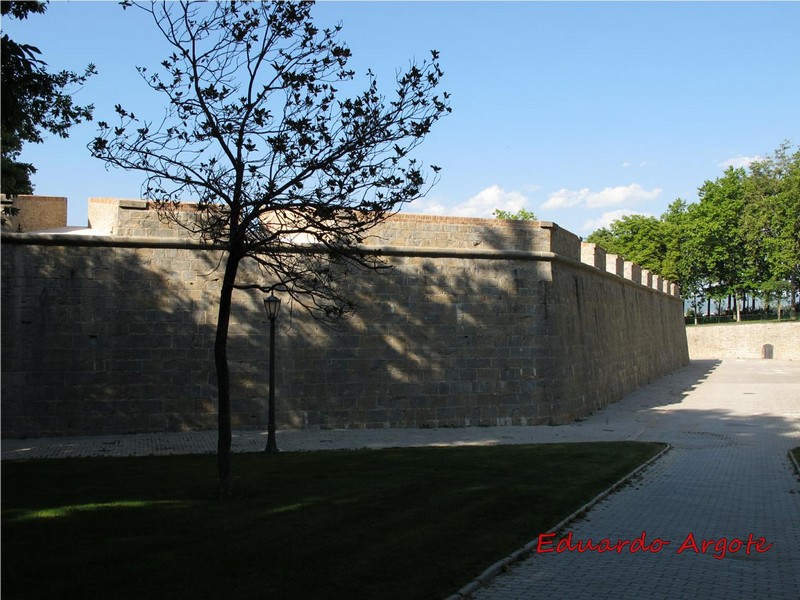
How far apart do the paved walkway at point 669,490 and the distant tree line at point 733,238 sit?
132 feet

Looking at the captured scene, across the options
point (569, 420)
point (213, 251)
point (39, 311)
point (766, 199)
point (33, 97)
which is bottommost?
point (569, 420)

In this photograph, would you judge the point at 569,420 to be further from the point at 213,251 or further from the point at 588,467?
the point at 213,251

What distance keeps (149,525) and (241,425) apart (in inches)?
371

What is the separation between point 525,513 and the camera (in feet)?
27.1

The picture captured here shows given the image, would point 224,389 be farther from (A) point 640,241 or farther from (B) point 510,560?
(A) point 640,241

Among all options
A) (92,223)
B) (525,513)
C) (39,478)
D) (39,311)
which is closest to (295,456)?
(39,478)

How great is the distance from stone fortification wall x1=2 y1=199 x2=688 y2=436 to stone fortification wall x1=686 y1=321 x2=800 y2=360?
4061 cm

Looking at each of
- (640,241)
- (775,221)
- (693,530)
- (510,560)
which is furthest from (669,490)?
(640,241)

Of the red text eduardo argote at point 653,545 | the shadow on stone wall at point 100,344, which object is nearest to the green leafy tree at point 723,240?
the shadow on stone wall at point 100,344

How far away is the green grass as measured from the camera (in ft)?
18.3

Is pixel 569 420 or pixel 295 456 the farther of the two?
pixel 569 420

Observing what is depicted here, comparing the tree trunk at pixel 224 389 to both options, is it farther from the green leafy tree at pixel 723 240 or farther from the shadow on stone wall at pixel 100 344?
the green leafy tree at pixel 723 240

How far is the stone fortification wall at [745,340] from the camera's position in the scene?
179ft

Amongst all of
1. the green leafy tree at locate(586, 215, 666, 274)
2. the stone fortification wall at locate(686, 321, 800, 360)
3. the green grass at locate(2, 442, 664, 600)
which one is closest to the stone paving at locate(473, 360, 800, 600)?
the green grass at locate(2, 442, 664, 600)
